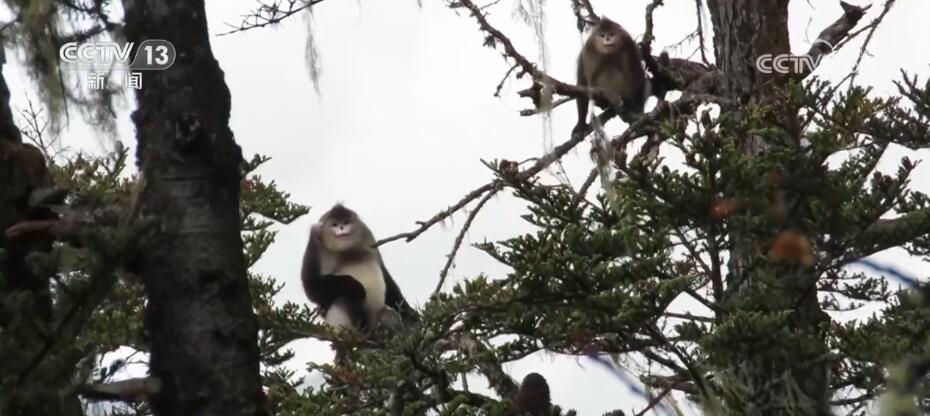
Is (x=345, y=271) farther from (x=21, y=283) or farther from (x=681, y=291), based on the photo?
(x=21, y=283)

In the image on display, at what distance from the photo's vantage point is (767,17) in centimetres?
779

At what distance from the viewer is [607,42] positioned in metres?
13.3

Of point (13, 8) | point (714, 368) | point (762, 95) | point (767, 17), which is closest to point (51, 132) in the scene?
point (13, 8)

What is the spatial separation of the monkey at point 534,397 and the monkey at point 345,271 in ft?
16.4

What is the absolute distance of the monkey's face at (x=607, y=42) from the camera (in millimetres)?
13234

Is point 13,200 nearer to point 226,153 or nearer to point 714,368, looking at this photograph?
point 226,153

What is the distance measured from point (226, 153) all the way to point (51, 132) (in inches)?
25.4

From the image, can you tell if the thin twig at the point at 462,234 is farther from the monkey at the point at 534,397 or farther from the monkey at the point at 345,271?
the monkey at the point at 345,271

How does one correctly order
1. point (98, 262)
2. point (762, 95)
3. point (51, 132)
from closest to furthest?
point (98, 262) → point (51, 132) → point (762, 95)

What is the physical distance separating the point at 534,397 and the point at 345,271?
22.4ft

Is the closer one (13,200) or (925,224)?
(13,200)

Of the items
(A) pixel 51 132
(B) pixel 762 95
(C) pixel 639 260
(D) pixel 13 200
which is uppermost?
(B) pixel 762 95

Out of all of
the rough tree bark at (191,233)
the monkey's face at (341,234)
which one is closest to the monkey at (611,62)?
the monkey's face at (341,234)

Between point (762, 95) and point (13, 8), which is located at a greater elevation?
point (762, 95)
